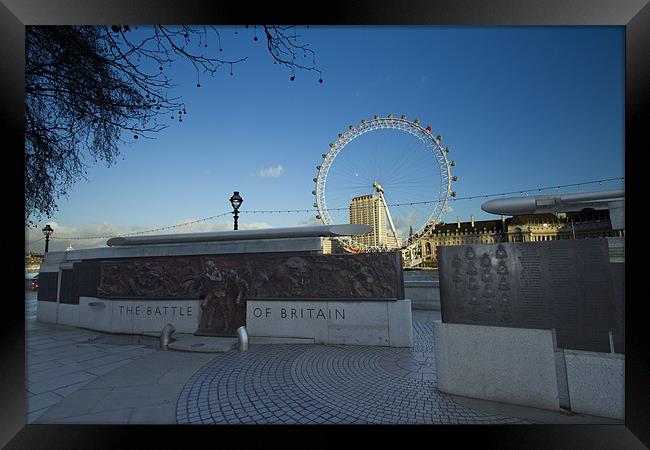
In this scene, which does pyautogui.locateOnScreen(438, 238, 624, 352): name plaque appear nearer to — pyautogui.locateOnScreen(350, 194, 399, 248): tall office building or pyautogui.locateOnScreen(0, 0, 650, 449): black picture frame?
pyautogui.locateOnScreen(0, 0, 650, 449): black picture frame

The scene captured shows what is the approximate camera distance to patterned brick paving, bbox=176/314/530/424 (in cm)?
419

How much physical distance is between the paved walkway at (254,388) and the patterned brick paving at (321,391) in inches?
0.7

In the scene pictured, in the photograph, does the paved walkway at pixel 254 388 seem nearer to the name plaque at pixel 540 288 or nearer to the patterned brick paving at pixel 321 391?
the patterned brick paving at pixel 321 391

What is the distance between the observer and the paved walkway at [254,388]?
13.9 feet

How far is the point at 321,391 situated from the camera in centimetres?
502

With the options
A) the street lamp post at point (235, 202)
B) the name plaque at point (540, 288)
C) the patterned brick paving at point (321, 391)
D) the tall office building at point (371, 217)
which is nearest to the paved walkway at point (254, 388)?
the patterned brick paving at point (321, 391)

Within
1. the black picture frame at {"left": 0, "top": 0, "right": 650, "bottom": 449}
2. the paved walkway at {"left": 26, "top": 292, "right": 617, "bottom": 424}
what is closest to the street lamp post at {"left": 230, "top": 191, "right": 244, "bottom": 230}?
the paved walkway at {"left": 26, "top": 292, "right": 617, "bottom": 424}

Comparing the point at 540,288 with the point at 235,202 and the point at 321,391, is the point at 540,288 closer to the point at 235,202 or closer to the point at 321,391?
the point at 321,391

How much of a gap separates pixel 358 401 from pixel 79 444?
11.9ft

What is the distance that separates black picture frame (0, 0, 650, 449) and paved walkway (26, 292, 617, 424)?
20.6 inches
